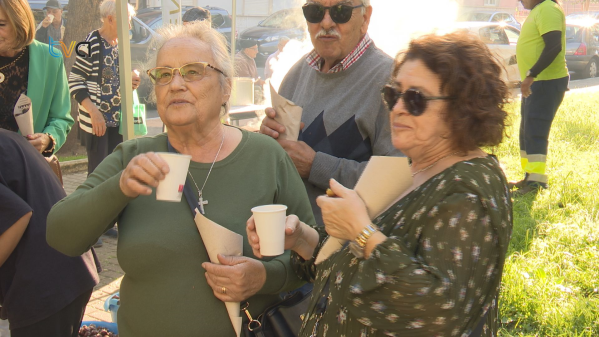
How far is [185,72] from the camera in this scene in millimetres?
2334

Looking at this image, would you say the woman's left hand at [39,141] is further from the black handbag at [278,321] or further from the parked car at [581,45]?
the parked car at [581,45]

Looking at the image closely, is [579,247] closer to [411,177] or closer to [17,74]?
[411,177]

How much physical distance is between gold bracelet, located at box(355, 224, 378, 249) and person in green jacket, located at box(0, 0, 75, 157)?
2280mm

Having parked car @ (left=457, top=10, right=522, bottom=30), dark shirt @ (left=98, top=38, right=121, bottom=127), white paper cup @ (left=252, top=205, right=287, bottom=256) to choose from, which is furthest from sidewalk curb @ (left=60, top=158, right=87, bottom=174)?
parked car @ (left=457, top=10, right=522, bottom=30)

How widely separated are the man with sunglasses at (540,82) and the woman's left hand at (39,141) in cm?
480

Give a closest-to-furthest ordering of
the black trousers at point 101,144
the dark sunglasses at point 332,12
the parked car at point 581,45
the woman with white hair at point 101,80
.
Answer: the dark sunglasses at point 332,12 → the woman with white hair at point 101,80 → the black trousers at point 101,144 → the parked car at point 581,45

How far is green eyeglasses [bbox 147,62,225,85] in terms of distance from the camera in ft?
7.63

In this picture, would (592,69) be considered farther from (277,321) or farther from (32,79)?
(277,321)

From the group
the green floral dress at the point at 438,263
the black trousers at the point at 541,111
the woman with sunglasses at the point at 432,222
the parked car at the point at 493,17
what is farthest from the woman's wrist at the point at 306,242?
the parked car at the point at 493,17

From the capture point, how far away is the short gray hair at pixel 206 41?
2.42 m

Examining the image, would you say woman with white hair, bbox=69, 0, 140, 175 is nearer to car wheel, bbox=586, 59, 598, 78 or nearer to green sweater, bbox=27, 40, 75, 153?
green sweater, bbox=27, 40, 75, 153

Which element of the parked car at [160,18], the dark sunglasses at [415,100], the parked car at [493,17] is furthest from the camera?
the parked car at [493,17]

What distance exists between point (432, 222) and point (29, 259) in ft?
5.84

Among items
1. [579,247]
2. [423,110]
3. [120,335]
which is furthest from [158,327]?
[579,247]
